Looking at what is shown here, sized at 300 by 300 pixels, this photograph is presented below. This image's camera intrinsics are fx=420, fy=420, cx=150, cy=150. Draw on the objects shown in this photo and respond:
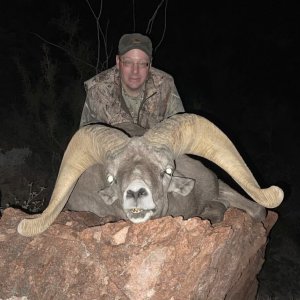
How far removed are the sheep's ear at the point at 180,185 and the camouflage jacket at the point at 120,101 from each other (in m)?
2.01

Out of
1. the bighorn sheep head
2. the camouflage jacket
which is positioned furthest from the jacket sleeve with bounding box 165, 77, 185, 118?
the bighorn sheep head

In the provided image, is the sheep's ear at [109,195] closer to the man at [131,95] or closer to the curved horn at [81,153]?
the curved horn at [81,153]

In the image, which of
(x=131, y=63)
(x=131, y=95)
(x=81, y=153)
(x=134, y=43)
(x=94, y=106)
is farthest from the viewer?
(x=131, y=95)

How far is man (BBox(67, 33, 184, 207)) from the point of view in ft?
19.7

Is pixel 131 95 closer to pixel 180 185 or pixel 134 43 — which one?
pixel 134 43

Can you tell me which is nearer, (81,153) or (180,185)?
(81,153)

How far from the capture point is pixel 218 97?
21.0 m

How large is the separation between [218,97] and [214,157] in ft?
55.6

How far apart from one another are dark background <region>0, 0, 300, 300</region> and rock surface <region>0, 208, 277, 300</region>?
18.6 feet

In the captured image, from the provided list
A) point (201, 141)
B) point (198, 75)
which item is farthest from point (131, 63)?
point (198, 75)

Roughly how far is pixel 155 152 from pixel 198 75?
1851 cm

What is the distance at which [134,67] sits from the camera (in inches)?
238

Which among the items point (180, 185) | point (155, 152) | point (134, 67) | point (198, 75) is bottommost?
point (198, 75)

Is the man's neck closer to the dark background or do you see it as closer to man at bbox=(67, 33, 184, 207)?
man at bbox=(67, 33, 184, 207)
